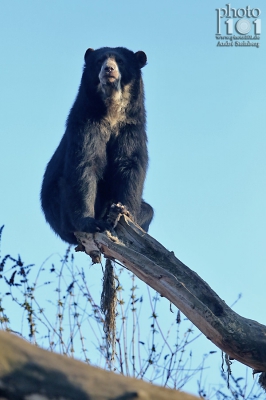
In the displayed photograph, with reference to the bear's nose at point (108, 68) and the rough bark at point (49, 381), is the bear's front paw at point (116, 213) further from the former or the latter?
the rough bark at point (49, 381)

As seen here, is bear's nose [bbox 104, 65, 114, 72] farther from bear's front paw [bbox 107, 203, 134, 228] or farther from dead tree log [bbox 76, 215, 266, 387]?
dead tree log [bbox 76, 215, 266, 387]

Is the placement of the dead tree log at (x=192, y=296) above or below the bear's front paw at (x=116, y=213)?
below

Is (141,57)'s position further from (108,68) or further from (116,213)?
(116,213)

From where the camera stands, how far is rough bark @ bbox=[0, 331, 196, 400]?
3.03 m

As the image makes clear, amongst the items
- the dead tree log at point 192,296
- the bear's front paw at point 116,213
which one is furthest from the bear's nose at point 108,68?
the dead tree log at point 192,296

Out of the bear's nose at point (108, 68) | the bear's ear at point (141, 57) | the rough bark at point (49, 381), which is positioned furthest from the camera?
the bear's ear at point (141, 57)

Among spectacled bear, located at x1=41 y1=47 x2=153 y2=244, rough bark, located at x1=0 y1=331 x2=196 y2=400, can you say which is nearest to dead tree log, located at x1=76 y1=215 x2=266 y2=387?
spectacled bear, located at x1=41 y1=47 x2=153 y2=244

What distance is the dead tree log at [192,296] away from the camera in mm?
7422

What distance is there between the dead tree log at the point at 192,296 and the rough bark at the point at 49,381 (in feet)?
14.7

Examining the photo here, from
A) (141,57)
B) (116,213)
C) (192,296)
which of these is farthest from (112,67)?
(192,296)

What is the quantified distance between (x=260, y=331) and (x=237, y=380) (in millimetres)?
1928

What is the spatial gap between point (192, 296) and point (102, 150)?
3.35 meters

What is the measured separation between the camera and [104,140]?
405 inches

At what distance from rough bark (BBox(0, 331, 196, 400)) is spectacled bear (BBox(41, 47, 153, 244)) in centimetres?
643
